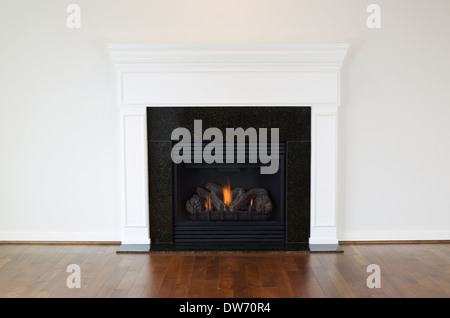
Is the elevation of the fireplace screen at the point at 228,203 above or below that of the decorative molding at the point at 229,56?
below

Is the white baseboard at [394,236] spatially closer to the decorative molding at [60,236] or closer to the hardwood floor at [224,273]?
the hardwood floor at [224,273]

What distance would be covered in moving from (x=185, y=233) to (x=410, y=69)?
217cm

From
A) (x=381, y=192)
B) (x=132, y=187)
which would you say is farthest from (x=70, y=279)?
(x=381, y=192)

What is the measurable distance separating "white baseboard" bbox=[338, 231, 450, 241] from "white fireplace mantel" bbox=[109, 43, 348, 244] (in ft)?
0.74

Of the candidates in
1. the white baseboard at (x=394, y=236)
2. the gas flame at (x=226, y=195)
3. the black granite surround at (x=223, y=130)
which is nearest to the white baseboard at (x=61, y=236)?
the black granite surround at (x=223, y=130)

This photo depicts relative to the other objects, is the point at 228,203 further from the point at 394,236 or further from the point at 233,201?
the point at 394,236

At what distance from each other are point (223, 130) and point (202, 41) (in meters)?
0.70

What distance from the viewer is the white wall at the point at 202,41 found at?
3381 millimetres

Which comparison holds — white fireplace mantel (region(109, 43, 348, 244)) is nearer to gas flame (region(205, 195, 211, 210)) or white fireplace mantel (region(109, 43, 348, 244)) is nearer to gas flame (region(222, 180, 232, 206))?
gas flame (region(205, 195, 211, 210))

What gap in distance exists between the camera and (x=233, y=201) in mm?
3564

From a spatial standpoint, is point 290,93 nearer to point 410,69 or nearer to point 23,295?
point 410,69

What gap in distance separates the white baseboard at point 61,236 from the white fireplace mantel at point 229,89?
0.67ft

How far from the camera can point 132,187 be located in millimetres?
3393

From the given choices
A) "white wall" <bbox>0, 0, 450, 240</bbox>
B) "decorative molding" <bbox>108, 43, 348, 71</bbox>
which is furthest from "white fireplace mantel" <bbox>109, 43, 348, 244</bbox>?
"white wall" <bbox>0, 0, 450, 240</bbox>
